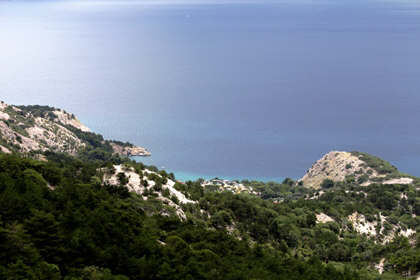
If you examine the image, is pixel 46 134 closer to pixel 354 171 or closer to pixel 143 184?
pixel 143 184

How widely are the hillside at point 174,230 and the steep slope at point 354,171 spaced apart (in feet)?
51.1

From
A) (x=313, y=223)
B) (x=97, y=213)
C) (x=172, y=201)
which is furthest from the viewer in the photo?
(x=313, y=223)

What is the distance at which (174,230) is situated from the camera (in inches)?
1251

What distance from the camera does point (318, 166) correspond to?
99812 mm

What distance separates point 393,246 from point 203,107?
125301 mm

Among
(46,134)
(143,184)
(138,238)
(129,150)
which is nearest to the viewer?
(138,238)

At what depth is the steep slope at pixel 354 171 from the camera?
80.7m

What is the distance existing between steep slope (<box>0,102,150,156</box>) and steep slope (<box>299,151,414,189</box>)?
46596mm

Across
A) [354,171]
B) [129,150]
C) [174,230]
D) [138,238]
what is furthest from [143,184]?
[129,150]

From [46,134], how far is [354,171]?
211 feet

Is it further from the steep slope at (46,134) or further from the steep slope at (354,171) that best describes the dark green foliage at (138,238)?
the steep slope at (46,134)

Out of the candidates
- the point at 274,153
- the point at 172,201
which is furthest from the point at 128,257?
the point at 274,153

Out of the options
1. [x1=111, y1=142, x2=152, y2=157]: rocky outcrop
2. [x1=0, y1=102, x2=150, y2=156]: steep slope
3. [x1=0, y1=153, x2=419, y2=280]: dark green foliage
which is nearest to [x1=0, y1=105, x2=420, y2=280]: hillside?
[x1=0, y1=153, x2=419, y2=280]: dark green foliage

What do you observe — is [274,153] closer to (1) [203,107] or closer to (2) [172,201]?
(1) [203,107]
